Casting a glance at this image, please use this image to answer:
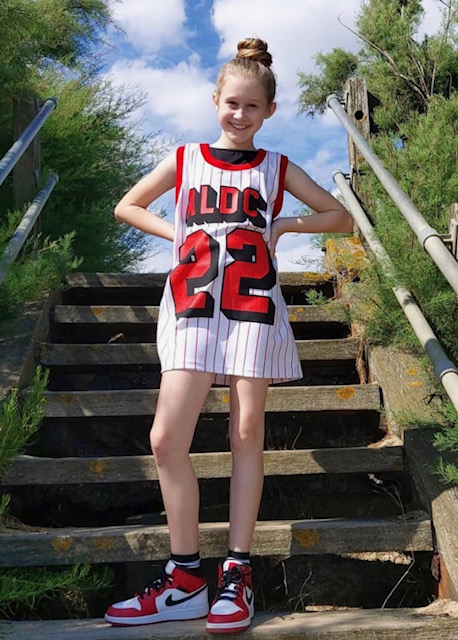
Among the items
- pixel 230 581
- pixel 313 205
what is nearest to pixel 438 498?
pixel 230 581

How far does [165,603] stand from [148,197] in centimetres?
108

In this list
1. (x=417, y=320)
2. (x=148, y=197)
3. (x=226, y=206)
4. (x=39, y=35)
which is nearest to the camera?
(x=226, y=206)

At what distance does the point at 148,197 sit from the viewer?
2.17 metres

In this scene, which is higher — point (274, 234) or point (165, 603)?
point (274, 234)

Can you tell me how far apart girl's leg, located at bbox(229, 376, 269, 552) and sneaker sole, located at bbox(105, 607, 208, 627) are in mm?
191

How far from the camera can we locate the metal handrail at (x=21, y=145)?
279 cm

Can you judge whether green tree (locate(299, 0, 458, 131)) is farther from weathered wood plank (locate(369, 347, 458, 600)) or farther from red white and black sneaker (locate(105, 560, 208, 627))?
red white and black sneaker (locate(105, 560, 208, 627))

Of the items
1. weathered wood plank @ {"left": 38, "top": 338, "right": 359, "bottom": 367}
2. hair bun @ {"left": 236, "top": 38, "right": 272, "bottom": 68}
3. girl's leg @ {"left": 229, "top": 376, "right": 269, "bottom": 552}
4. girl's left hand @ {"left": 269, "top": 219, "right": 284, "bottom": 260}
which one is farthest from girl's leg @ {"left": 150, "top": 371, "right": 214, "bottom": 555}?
weathered wood plank @ {"left": 38, "top": 338, "right": 359, "bottom": 367}

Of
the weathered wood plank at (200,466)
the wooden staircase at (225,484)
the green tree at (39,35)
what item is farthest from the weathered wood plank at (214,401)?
the green tree at (39,35)

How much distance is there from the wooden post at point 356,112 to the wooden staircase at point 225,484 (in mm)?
1126

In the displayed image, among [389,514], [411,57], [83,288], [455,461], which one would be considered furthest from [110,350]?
[411,57]

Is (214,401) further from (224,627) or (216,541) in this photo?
(224,627)

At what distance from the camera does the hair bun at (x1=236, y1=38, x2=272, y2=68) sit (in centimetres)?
207

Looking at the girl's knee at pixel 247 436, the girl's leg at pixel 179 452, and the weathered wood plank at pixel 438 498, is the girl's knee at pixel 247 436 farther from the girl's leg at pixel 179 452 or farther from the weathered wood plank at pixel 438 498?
the weathered wood plank at pixel 438 498
